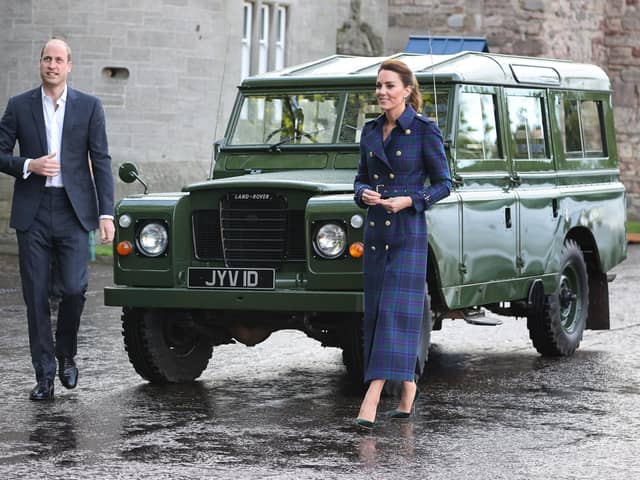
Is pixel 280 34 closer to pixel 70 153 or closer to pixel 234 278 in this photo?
pixel 234 278

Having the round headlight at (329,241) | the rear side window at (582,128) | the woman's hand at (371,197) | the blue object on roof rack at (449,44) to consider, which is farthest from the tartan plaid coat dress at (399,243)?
Result: the blue object on roof rack at (449,44)

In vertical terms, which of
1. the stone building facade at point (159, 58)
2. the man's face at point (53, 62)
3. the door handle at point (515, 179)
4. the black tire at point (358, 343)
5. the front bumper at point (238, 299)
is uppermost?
the stone building facade at point (159, 58)

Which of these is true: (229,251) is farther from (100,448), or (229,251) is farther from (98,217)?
(100,448)

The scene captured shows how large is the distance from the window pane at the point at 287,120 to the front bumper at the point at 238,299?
5.87 feet

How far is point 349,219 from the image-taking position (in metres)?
9.02

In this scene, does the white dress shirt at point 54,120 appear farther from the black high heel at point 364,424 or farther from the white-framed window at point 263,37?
the white-framed window at point 263,37

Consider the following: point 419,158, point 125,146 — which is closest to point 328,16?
point 125,146

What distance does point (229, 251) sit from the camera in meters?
9.48

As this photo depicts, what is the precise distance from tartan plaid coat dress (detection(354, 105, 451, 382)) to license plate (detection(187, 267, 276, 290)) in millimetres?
1089

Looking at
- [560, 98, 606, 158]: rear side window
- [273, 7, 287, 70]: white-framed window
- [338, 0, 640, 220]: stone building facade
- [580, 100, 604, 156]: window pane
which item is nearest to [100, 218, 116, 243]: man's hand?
[560, 98, 606, 158]: rear side window

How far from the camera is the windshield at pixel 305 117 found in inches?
420

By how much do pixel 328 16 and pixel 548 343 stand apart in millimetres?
16834

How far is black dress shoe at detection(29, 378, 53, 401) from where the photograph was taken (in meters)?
8.88

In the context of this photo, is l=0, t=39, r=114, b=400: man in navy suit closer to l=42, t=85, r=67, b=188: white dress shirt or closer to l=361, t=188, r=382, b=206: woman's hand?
l=42, t=85, r=67, b=188: white dress shirt
